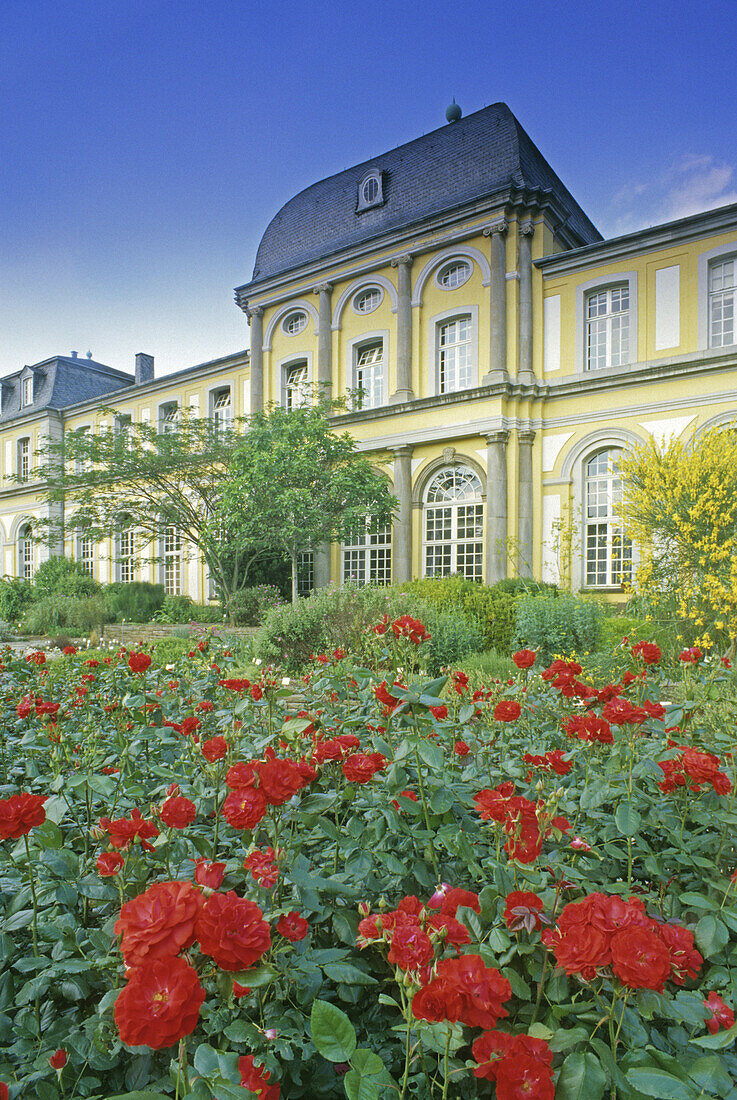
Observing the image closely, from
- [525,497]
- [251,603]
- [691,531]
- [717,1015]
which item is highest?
[525,497]

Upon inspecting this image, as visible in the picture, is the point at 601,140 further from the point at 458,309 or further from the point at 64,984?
the point at 64,984

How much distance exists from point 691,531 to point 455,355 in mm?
10403

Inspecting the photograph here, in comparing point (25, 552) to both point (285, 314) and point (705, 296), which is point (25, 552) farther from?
point (705, 296)

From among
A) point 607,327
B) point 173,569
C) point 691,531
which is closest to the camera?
point 691,531

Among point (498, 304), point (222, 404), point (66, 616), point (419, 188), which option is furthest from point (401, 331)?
point (66, 616)

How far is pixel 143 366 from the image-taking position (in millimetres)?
29531

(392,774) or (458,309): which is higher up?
(458,309)

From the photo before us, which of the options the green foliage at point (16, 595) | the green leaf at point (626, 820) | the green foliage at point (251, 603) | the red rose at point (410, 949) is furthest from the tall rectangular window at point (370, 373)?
the red rose at point (410, 949)

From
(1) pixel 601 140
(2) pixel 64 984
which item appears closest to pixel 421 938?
(2) pixel 64 984

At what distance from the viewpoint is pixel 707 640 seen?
6996mm

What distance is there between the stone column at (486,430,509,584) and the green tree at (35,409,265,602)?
20.1ft

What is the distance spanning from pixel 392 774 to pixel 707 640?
6.54 m

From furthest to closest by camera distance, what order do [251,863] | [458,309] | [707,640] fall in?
[458,309], [707,640], [251,863]

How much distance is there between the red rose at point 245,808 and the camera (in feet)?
3.93
